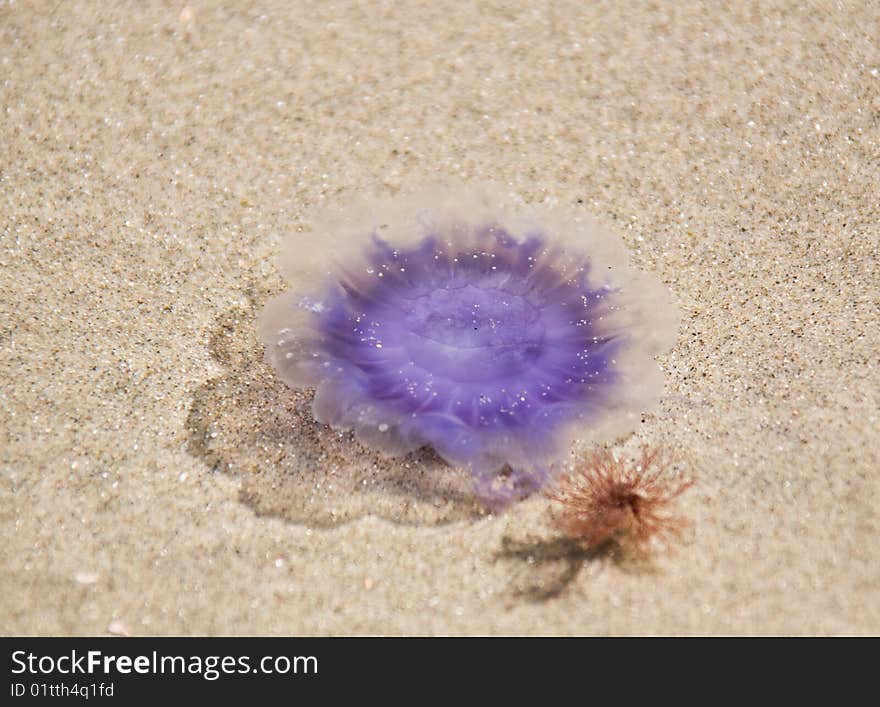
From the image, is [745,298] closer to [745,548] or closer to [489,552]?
[745,548]

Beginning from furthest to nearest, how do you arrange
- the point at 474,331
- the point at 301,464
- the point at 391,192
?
1. the point at 391,192
2. the point at 474,331
3. the point at 301,464

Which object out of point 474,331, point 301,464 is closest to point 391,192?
point 474,331

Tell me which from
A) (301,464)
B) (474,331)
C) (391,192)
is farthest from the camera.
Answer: (391,192)

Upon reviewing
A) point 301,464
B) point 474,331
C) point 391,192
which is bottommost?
point 301,464

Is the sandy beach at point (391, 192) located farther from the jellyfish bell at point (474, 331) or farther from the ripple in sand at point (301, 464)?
the jellyfish bell at point (474, 331)

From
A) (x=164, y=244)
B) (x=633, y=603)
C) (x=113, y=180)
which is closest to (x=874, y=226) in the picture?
(x=633, y=603)

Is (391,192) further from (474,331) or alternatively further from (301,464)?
(301,464)

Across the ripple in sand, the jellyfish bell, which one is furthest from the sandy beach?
the jellyfish bell

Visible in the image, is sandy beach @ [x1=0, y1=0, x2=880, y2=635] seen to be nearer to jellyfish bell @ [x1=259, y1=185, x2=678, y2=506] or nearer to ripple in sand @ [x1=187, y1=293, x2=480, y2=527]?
ripple in sand @ [x1=187, y1=293, x2=480, y2=527]
